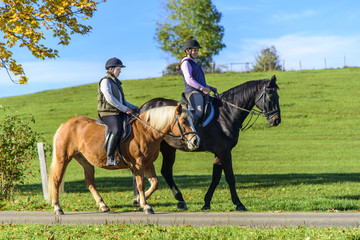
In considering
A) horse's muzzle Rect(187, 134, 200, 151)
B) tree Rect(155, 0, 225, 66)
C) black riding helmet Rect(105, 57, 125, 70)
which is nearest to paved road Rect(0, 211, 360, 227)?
horse's muzzle Rect(187, 134, 200, 151)

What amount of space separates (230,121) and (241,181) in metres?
7.83

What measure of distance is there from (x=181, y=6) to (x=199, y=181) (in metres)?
46.6

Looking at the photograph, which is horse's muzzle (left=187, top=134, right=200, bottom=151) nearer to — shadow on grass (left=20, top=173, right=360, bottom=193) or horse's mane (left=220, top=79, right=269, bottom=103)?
horse's mane (left=220, top=79, right=269, bottom=103)

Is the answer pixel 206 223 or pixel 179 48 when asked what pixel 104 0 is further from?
pixel 179 48

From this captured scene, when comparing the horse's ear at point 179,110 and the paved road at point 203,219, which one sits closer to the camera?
the paved road at point 203,219

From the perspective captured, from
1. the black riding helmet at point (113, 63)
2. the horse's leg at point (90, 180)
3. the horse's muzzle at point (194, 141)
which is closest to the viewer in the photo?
the horse's muzzle at point (194, 141)

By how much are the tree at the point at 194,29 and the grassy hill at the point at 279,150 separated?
890 centimetres

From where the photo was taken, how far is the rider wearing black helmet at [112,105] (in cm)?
948

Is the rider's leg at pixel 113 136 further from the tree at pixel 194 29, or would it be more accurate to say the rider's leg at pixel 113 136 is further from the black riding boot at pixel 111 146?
the tree at pixel 194 29

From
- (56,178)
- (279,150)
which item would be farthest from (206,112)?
(279,150)

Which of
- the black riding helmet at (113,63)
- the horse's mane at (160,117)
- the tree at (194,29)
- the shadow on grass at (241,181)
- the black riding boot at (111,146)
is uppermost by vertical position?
the tree at (194,29)

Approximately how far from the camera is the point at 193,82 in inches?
418

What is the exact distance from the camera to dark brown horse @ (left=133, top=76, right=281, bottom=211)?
10.3 metres

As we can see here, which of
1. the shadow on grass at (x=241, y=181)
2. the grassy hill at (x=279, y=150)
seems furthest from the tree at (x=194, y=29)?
the shadow on grass at (x=241, y=181)
